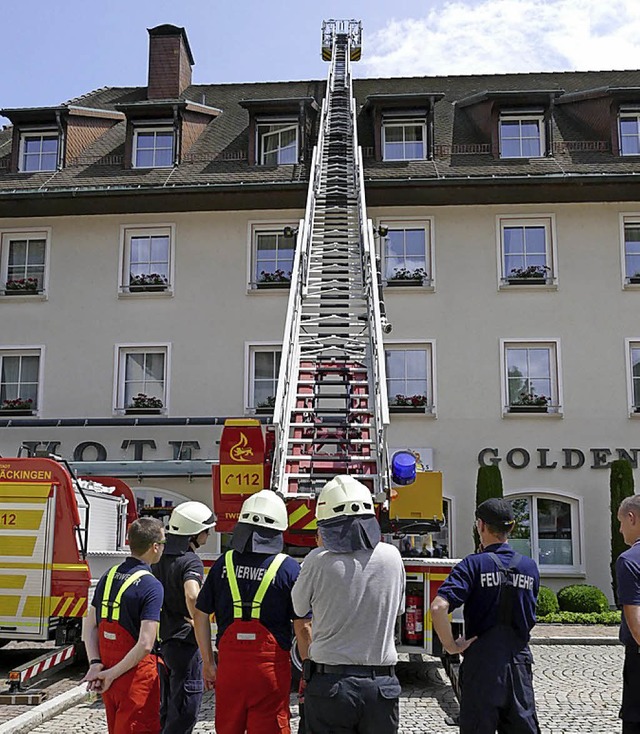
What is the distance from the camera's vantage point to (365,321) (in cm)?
1202

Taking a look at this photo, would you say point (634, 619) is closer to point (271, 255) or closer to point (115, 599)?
point (115, 599)

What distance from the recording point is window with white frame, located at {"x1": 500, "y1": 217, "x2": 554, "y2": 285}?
722 inches

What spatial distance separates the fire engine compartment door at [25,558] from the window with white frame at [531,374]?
10.4 meters

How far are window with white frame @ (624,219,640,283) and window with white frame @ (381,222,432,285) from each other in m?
3.95

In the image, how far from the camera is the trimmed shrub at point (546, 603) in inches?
615

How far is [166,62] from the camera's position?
902 inches

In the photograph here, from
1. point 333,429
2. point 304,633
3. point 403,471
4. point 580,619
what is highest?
point 333,429

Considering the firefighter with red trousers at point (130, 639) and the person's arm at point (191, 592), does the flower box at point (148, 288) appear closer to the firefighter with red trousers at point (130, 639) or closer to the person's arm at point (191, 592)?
the person's arm at point (191, 592)

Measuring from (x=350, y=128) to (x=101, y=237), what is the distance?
225 inches

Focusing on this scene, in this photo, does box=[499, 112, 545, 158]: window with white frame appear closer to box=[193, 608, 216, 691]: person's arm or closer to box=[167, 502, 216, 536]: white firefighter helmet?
box=[167, 502, 216, 536]: white firefighter helmet

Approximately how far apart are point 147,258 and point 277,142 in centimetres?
394

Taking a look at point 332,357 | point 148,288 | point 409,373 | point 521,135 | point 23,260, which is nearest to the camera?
point 332,357

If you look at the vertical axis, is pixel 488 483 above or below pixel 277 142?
below

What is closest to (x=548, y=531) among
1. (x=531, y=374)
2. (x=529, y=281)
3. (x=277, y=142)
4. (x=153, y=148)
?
(x=531, y=374)
